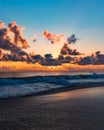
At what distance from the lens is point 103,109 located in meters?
13.7

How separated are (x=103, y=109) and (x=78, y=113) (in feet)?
5.48

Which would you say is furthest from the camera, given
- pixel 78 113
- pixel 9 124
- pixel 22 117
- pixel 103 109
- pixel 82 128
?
pixel 103 109

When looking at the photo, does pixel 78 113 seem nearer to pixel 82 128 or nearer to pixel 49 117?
pixel 49 117

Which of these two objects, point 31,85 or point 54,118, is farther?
point 31,85

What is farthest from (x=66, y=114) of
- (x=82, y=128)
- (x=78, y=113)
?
(x=82, y=128)

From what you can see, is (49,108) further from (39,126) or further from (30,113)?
(39,126)

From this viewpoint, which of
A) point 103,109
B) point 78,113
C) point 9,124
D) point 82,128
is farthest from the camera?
point 103,109

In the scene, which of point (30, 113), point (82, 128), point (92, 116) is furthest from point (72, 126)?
point (30, 113)

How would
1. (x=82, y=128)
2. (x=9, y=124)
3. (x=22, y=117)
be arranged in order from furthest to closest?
(x=22, y=117)
(x=9, y=124)
(x=82, y=128)

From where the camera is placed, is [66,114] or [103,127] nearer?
[103,127]

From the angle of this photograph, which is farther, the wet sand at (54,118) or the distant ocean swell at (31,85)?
the distant ocean swell at (31,85)

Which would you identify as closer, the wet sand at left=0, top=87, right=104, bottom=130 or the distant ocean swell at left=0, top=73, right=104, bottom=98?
the wet sand at left=0, top=87, right=104, bottom=130

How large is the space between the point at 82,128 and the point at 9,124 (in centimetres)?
299

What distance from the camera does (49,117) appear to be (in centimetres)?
1191
